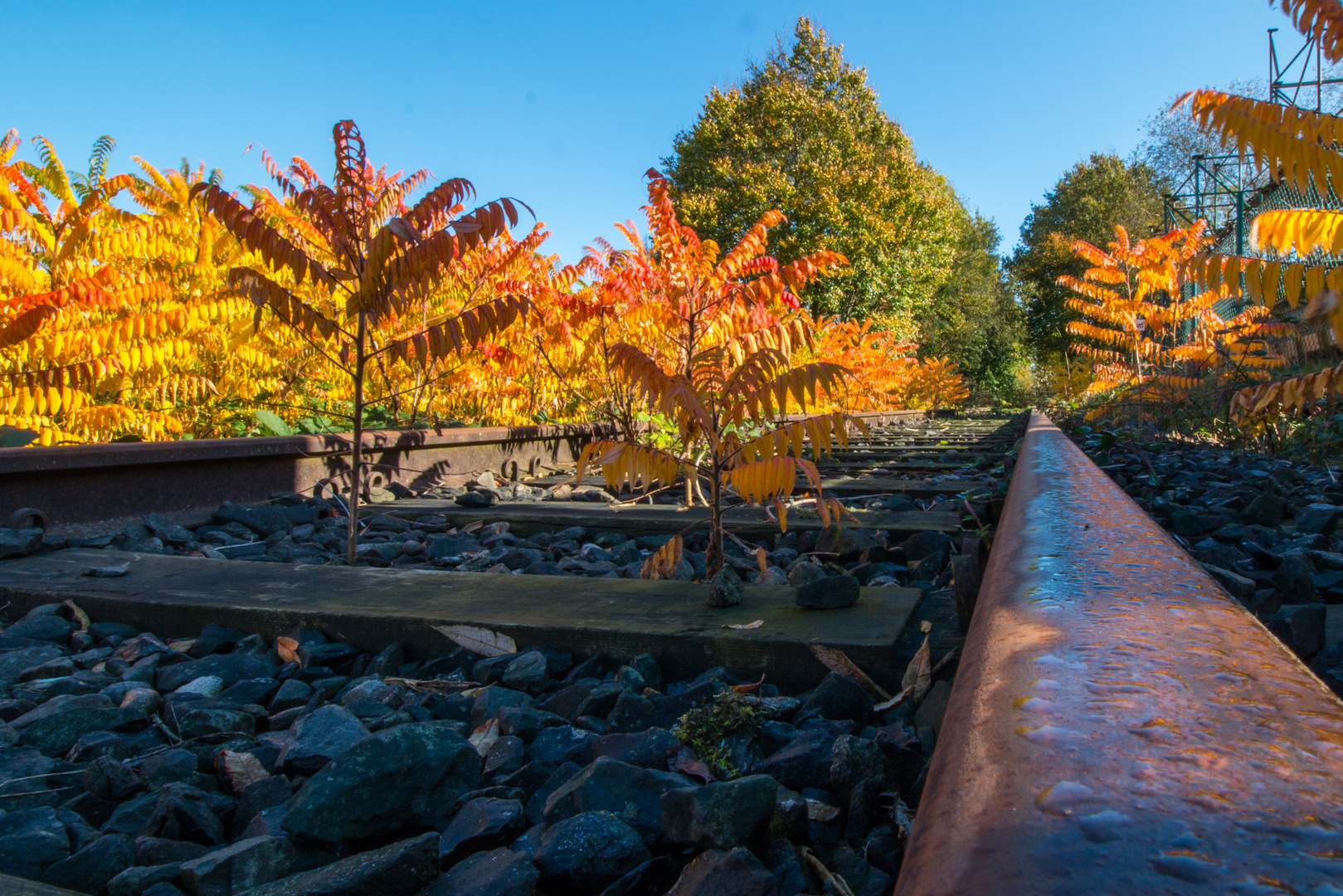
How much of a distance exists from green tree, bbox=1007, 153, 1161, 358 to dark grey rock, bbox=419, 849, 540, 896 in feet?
124

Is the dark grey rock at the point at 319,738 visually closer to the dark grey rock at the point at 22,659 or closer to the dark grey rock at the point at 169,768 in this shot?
the dark grey rock at the point at 169,768

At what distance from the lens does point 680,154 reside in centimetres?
2686

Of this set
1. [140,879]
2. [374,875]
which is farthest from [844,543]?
[140,879]

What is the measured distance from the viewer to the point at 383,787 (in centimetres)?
116

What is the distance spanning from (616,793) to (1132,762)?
85 centimetres

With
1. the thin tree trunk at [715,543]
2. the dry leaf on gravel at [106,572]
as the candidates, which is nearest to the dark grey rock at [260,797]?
the thin tree trunk at [715,543]

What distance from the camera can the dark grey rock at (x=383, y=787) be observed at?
3.70 feet

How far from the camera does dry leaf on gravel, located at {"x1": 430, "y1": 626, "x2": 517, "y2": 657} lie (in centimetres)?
188

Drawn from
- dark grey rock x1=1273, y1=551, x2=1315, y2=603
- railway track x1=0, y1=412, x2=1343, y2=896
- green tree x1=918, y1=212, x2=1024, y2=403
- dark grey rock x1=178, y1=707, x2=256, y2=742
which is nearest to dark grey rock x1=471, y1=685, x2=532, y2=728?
railway track x1=0, y1=412, x2=1343, y2=896

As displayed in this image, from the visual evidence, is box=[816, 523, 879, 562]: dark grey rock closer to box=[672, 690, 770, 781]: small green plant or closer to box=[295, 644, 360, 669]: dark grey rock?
box=[672, 690, 770, 781]: small green plant

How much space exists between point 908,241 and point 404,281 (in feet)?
79.5

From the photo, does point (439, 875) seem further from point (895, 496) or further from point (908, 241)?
point (908, 241)

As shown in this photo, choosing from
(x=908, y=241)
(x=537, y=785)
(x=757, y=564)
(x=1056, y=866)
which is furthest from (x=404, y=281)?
(x=908, y=241)

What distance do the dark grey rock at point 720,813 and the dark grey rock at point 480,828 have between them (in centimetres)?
24
